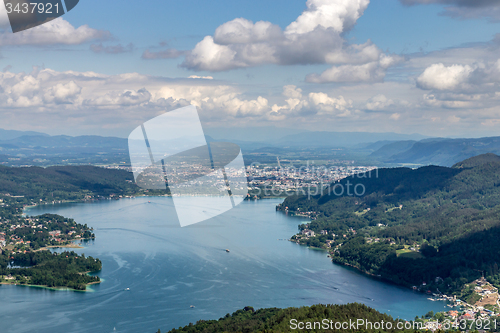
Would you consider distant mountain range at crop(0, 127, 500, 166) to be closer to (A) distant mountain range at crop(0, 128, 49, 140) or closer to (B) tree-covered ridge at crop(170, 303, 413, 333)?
(A) distant mountain range at crop(0, 128, 49, 140)

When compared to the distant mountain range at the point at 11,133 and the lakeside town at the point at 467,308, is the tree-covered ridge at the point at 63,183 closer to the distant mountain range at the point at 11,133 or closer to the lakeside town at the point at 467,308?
the lakeside town at the point at 467,308

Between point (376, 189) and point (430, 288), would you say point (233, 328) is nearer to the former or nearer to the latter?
point (430, 288)

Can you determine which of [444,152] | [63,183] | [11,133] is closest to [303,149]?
[444,152]

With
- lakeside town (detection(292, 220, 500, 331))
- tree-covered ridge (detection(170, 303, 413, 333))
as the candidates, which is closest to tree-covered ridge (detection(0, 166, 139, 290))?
tree-covered ridge (detection(170, 303, 413, 333))

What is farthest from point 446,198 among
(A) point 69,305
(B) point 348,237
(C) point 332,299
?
(A) point 69,305

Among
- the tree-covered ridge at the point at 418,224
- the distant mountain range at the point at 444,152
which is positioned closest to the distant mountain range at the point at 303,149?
the distant mountain range at the point at 444,152

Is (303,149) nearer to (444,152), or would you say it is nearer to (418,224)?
(444,152)

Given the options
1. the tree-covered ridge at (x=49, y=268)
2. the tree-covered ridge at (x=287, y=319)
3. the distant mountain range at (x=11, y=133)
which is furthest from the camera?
the distant mountain range at (x=11, y=133)
